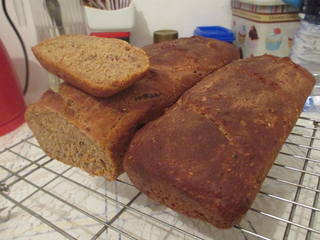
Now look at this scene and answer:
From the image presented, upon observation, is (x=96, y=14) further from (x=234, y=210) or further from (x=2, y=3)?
(x=234, y=210)

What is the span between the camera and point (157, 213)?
783 mm

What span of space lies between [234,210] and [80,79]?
1.44 feet

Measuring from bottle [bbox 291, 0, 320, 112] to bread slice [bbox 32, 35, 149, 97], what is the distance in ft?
2.70

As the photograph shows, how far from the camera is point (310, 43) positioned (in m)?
1.18

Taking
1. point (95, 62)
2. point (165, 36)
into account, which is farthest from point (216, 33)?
point (95, 62)

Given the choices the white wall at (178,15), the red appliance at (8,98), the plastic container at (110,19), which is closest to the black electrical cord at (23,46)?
the red appliance at (8,98)

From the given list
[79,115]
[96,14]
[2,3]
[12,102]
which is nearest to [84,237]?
[79,115]

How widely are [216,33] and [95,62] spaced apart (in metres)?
0.85

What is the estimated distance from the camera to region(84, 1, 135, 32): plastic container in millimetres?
1228

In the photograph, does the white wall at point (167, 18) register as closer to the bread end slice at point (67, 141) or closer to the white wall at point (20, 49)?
the white wall at point (20, 49)

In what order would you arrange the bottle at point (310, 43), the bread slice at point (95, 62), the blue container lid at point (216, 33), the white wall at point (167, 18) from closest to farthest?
the bread slice at point (95, 62) < the bottle at point (310, 43) < the blue container lid at point (216, 33) < the white wall at point (167, 18)

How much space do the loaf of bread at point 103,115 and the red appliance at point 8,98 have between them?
0.47m

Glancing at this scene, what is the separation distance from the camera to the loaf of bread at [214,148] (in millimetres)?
518

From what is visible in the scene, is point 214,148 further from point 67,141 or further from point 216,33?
point 216,33
